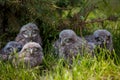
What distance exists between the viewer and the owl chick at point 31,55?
13.1ft

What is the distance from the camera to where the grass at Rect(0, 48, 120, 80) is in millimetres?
3691

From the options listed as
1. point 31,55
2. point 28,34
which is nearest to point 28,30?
point 28,34

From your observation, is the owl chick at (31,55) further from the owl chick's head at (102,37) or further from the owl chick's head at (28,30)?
the owl chick's head at (102,37)

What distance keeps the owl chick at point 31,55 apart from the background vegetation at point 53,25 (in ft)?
0.28

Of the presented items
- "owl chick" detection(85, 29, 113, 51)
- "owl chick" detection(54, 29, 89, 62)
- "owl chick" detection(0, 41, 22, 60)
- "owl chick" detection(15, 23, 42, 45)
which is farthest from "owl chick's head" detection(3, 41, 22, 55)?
"owl chick" detection(85, 29, 113, 51)

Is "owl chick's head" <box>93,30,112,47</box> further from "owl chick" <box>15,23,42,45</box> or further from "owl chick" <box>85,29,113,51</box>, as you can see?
"owl chick" <box>15,23,42,45</box>

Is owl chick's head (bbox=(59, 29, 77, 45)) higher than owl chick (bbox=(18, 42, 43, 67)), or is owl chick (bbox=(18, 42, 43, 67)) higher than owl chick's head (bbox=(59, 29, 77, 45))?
owl chick's head (bbox=(59, 29, 77, 45))

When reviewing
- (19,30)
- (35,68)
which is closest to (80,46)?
(35,68)

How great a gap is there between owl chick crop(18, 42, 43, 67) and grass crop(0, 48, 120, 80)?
7 cm

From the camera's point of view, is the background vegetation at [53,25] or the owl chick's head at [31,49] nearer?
the background vegetation at [53,25]

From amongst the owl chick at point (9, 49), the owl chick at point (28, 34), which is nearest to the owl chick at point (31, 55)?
the owl chick at point (9, 49)

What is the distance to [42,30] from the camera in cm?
496

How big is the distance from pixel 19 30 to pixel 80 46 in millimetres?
882

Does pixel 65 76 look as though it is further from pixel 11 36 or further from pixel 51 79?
pixel 11 36
